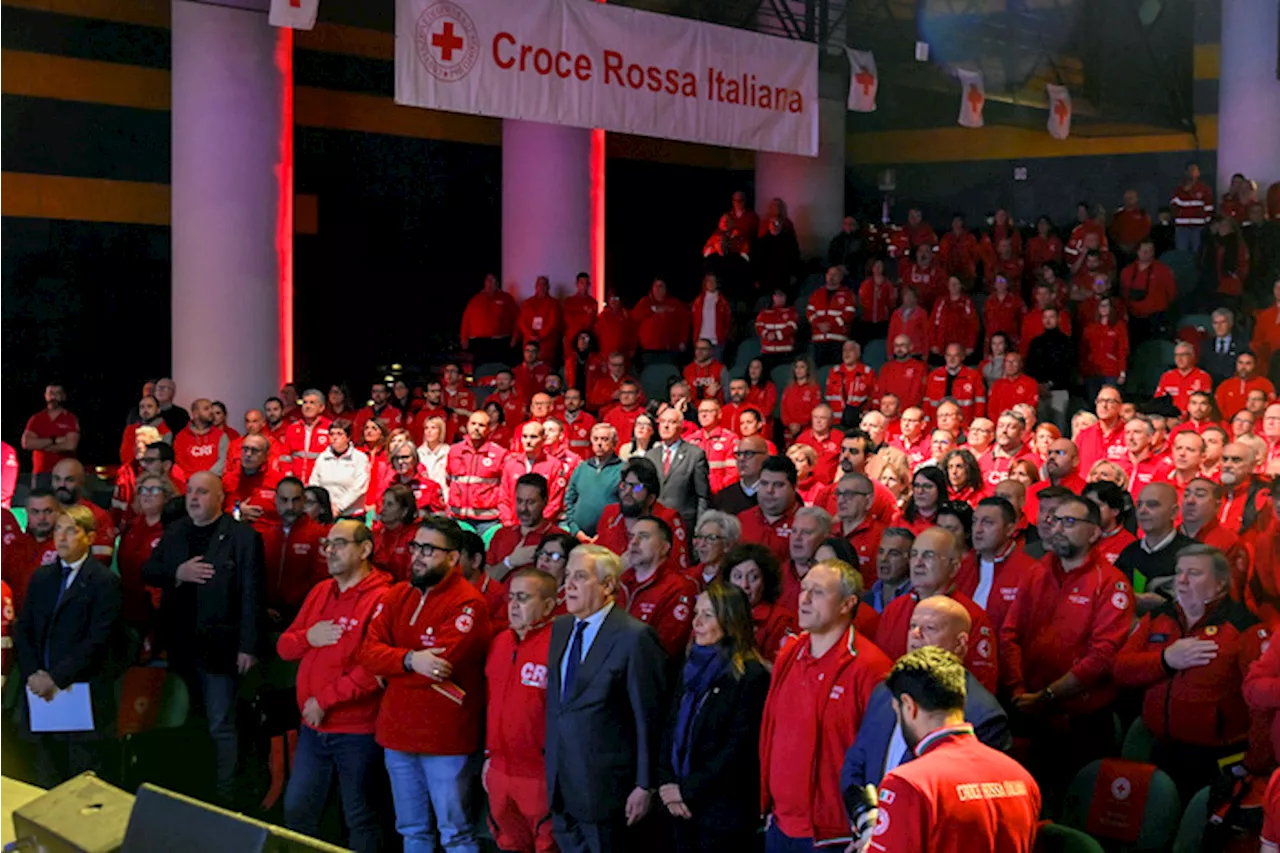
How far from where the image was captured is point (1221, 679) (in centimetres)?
591

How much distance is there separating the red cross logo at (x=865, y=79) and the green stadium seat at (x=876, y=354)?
326cm

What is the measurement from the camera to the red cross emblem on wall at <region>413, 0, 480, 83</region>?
10.8 metres

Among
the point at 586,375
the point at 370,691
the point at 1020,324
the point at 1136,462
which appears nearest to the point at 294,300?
the point at 586,375

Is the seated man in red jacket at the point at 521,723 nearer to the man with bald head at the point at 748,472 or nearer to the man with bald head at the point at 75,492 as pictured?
the man with bald head at the point at 748,472

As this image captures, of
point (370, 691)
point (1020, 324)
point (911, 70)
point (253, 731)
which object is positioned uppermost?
point (911, 70)

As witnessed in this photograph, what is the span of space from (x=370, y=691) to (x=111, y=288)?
43.5 feet

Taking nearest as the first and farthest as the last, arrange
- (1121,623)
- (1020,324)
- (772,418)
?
(1121,623) < (772,418) < (1020,324)

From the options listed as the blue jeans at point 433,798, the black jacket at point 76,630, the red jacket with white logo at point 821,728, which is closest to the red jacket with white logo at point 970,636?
the red jacket with white logo at point 821,728

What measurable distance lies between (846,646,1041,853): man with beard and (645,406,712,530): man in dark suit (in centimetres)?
668

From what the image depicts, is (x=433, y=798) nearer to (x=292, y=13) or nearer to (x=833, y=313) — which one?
(x=292, y=13)

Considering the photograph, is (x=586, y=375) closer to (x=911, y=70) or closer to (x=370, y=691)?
(x=911, y=70)

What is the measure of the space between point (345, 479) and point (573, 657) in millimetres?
5812

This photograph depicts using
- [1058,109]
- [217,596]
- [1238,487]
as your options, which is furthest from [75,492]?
[1058,109]

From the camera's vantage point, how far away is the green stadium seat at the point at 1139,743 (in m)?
6.19
